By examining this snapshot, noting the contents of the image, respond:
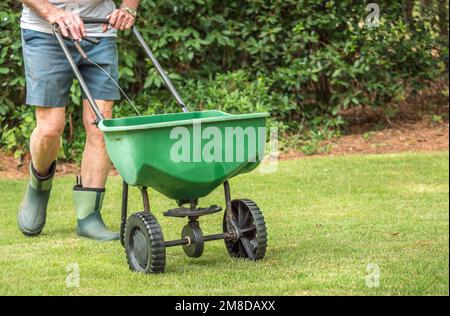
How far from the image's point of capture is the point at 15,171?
6922mm

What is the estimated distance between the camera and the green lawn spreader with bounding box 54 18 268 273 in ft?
12.5

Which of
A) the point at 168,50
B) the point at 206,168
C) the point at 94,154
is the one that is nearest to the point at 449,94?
the point at 168,50

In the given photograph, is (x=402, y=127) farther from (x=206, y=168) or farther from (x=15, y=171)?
(x=206, y=168)

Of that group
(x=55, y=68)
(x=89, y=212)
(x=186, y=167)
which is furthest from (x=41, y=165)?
(x=186, y=167)

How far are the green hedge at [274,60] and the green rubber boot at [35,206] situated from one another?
2143mm

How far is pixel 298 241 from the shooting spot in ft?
14.8

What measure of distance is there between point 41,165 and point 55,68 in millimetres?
495

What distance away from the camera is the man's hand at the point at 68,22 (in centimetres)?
424

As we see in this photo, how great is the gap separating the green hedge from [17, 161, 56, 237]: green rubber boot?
2.14 meters

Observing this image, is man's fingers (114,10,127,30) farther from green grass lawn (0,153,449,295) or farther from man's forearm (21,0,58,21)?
green grass lawn (0,153,449,295)

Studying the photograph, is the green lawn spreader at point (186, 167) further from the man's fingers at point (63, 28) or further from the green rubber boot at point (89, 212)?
the green rubber boot at point (89, 212)

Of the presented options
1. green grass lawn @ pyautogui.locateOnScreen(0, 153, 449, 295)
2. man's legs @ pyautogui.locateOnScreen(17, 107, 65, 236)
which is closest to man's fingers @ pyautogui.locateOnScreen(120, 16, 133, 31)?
man's legs @ pyautogui.locateOnScreen(17, 107, 65, 236)

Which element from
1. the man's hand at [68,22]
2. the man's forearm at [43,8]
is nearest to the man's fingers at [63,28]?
the man's hand at [68,22]

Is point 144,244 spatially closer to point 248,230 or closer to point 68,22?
point 248,230
